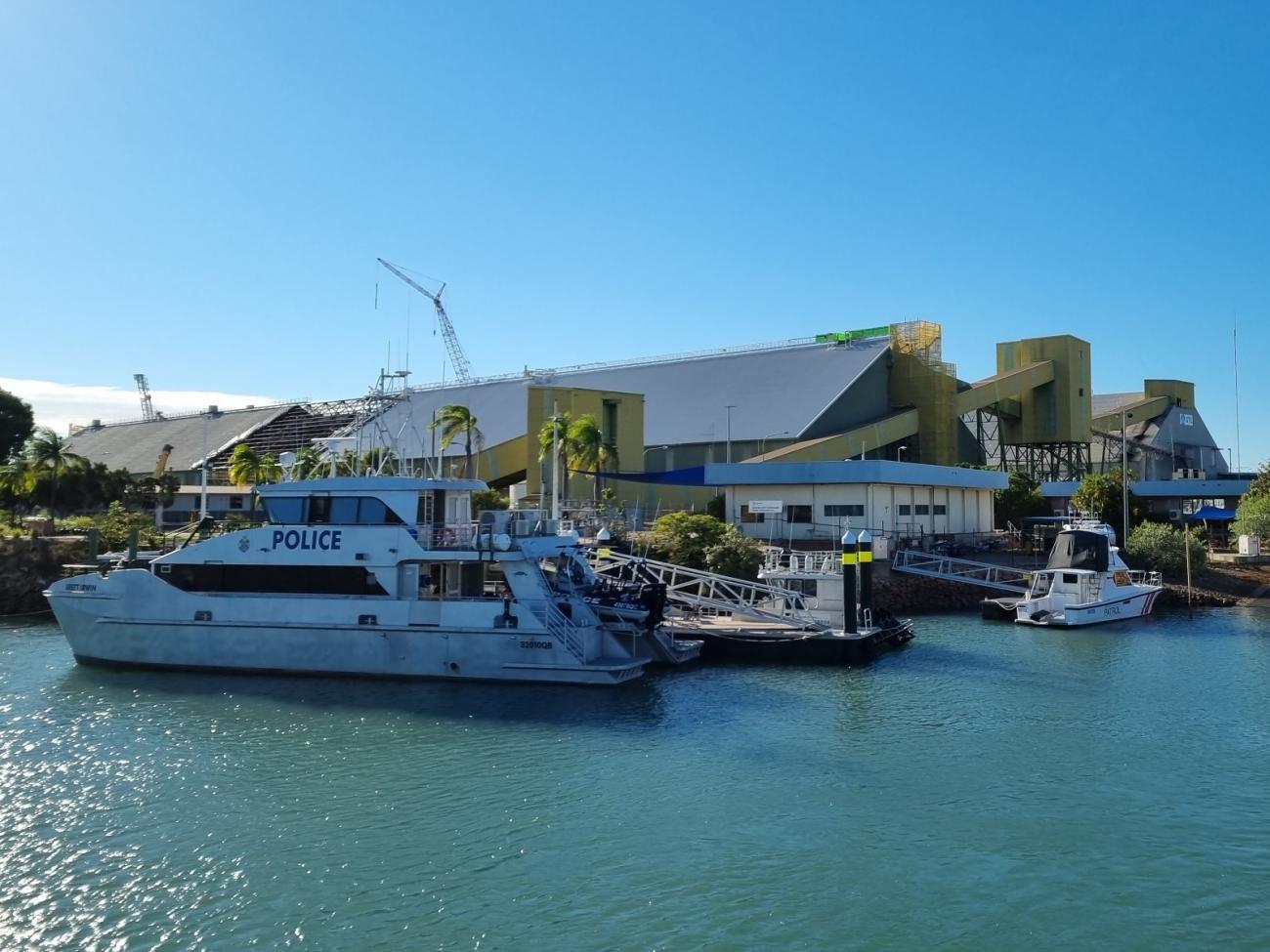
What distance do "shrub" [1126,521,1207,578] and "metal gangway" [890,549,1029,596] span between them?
8.64 meters

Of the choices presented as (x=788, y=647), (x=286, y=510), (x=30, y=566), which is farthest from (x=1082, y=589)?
(x=30, y=566)

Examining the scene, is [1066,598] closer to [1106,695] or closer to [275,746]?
[1106,695]

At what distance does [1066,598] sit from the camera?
45.3 metres

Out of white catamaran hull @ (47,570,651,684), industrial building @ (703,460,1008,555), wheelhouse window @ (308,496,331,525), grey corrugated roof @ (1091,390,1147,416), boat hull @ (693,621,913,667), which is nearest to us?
white catamaran hull @ (47,570,651,684)

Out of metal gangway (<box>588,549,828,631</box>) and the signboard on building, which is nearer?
metal gangway (<box>588,549,828,631</box>)

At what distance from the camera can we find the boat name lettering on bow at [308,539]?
105 ft

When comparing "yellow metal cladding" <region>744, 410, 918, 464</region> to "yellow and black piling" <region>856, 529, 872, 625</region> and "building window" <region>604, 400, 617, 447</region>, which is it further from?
"yellow and black piling" <region>856, 529, 872, 625</region>

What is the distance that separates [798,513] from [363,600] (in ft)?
112

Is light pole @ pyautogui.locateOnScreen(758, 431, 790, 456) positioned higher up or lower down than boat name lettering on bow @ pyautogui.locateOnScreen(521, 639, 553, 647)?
higher up

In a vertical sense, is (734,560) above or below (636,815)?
above

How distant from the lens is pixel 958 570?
55.8 m

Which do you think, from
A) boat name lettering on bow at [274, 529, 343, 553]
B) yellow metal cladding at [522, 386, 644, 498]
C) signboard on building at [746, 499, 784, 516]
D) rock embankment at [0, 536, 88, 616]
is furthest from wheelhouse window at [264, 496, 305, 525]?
yellow metal cladding at [522, 386, 644, 498]

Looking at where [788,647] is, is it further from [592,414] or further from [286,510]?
[592,414]

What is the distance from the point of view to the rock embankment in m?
51.2
